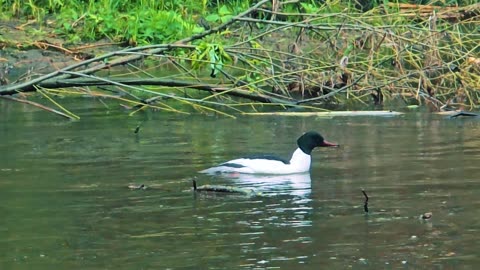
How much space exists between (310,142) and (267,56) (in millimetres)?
1322

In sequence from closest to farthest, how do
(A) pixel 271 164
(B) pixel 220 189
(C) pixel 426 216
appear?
(C) pixel 426 216, (B) pixel 220 189, (A) pixel 271 164

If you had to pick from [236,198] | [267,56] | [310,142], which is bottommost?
[236,198]

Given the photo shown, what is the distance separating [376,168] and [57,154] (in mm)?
3199

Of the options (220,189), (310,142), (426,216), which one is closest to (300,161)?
(310,142)

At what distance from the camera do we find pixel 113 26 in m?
23.6

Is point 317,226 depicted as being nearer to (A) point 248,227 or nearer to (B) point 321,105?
(A) point 248,227

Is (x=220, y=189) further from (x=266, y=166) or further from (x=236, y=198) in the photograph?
(x=266, y=166)

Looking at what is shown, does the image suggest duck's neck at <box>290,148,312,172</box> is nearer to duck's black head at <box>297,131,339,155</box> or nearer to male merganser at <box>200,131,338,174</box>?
male merganser at <box>200,131,338,174</box>

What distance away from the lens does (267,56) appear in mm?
14469

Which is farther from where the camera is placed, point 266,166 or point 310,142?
point 310,142

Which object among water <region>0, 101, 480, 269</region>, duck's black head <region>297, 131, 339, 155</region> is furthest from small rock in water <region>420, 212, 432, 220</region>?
duck's black head <region>297, 131, 339, 155</region>

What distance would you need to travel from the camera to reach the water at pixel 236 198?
→ 29.6 ft

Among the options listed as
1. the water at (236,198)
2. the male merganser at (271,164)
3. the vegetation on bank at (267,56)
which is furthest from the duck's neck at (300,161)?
the vegetation on bank at (267,56)

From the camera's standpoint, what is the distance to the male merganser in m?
12.7
